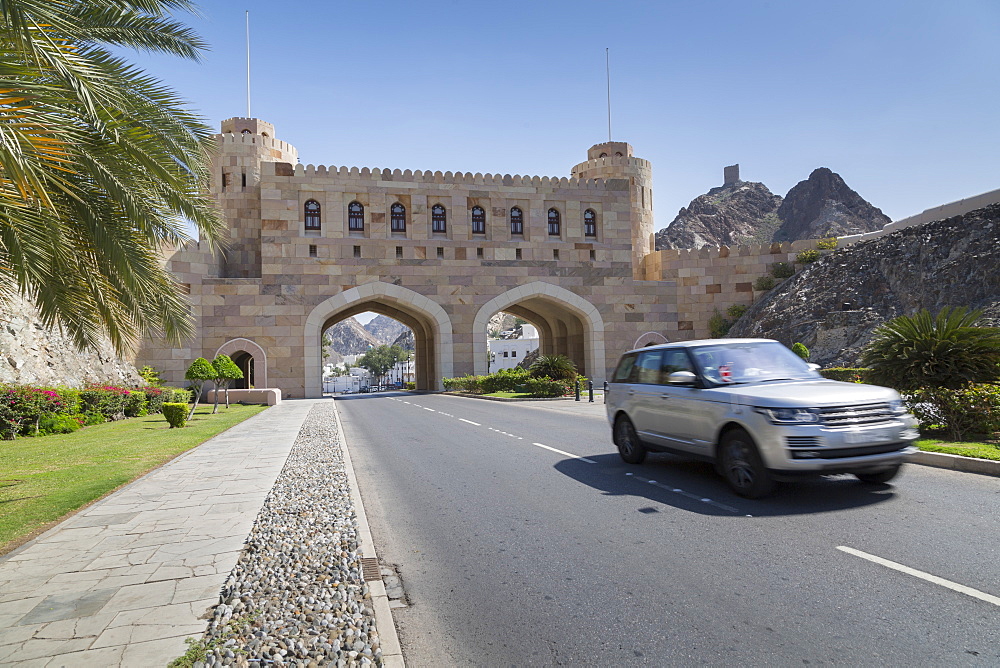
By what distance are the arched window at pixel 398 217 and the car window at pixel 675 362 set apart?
3335 centimetres

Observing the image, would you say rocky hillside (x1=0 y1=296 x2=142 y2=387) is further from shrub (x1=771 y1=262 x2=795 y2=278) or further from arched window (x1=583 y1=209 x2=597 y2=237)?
shrub (x1=771 y1=262 x2=795 y2=278)

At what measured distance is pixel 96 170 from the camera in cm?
773

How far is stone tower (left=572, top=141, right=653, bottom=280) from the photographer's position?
4584cm

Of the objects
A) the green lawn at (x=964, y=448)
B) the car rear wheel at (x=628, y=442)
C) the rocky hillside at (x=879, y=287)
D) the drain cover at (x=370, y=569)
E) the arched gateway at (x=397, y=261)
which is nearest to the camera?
the drain cover at (x=370, y=569)

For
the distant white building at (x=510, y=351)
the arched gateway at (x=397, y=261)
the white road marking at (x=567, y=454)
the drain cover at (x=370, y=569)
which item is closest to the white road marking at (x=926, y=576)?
the drain cover at (x=370, y=569)

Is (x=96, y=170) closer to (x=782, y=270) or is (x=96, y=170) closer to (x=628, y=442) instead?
(x=628, y=442)

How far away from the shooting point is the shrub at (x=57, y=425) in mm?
17219

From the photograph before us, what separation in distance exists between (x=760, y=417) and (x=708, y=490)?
128 centimetres

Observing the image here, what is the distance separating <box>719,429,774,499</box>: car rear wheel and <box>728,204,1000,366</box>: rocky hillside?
23.0 m

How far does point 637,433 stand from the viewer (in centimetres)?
925

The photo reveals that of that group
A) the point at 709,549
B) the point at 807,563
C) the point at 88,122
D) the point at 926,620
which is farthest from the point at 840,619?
the point at 88,122

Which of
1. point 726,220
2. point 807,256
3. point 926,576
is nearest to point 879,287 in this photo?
point 807,256

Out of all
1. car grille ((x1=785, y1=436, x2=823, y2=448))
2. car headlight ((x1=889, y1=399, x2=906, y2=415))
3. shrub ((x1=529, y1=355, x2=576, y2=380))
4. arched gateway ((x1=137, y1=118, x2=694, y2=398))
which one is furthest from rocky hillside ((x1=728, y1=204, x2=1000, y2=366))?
car grille ((x1=785, y1=436, x2=823, y2=448))

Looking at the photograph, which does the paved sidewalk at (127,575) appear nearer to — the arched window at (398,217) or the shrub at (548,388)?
the shrub at (548,388)
